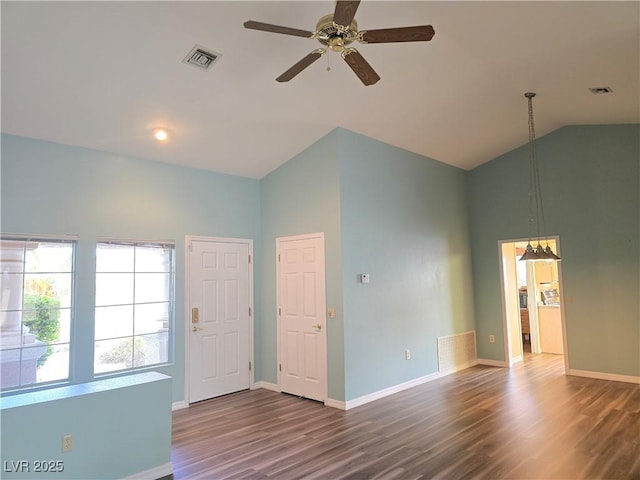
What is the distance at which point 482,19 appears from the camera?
10.8ft

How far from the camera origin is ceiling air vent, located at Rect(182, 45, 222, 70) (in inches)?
129

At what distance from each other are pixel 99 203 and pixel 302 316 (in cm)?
270

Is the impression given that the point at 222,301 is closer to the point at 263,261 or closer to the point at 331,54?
the point at 263,261

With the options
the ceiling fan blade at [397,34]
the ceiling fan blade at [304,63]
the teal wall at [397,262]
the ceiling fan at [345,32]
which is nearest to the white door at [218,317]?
the teal wall at [397,262]

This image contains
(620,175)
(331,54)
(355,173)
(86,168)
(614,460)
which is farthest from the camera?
(620,175)

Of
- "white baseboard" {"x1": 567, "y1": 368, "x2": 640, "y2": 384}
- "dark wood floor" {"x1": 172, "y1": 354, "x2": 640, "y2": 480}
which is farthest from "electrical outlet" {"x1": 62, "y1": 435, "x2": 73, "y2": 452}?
"white baseboard" {"x1": 567, "y1": 368, "x2": 640, "y2": 384}

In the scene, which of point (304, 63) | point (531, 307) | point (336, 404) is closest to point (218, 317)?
point (336, 404)

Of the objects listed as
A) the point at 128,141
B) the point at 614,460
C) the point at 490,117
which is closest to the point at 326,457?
the point at 614,460

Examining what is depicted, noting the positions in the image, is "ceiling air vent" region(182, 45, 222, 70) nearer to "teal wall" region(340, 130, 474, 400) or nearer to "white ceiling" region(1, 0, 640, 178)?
"white ceiling" region(1, 0, 640, 178)

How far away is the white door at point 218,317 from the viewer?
5098 mm

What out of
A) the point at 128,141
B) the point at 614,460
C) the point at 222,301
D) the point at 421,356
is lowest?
the point at 614,460

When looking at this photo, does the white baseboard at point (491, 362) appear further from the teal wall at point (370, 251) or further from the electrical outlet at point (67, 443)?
the electrical outlet at point (67, 443)

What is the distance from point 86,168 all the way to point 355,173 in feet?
10.0

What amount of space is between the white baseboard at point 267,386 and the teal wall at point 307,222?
68 millimetres
